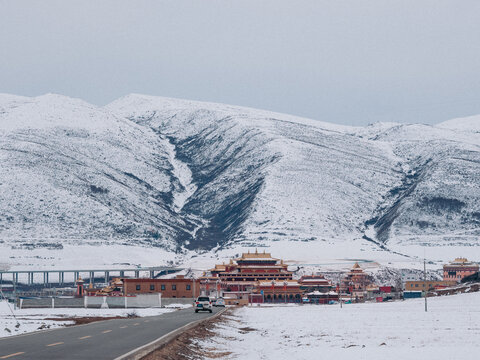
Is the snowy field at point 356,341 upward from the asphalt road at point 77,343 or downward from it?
downward

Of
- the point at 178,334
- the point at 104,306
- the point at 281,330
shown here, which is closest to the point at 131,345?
the point at 178,334

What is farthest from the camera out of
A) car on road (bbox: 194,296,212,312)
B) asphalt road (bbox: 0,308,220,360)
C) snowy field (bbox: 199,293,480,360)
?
car on road (bbox: 194,296,212,312)

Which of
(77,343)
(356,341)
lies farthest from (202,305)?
(77,343)

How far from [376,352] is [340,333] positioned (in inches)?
624

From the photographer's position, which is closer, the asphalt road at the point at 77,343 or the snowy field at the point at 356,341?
the asphalt road at the point at 77,343

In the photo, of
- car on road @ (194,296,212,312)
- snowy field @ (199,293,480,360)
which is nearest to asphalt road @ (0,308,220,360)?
snowy field @ (199,293,480,360)

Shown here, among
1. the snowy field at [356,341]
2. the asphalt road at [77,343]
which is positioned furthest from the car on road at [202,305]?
the asphalt road at [77,343]

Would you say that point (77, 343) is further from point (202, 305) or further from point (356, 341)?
point (202, 305)

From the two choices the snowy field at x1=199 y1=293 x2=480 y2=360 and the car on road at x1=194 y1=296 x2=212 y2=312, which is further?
the car on road at x1=194 y1=296 x2=212 y2=312

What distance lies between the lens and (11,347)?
35625mm

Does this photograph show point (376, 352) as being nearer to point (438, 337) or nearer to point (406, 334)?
point (438, 337)

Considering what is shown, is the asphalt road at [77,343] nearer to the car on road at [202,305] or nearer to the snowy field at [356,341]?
the snowy field at [356,341]

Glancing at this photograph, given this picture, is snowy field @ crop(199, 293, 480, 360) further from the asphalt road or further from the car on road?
the car on road

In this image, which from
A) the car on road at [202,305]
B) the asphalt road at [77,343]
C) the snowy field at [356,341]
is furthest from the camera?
the car on road at [202,305]
